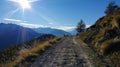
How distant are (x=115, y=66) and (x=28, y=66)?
21.1 feet

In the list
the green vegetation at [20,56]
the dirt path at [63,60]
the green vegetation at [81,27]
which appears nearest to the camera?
the dirt path at [63,60]

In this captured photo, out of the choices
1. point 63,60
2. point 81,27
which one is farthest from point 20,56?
point 81,27

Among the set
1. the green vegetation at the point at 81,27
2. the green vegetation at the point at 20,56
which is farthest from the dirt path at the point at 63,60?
the green vegetation at the point at 81,27

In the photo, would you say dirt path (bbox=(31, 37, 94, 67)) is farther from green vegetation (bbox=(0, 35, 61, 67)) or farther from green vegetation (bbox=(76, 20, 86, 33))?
green vegetation (bbox=(76, 20, 86, 33))

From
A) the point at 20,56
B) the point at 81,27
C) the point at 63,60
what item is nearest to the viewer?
the point at 63,60

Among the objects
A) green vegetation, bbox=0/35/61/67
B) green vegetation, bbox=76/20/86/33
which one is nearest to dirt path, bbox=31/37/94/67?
green vegetation, bbox=0/35/61/67

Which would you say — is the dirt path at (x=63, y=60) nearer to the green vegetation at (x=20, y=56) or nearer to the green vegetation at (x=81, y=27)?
the green vegetation at (x=20, y=56)

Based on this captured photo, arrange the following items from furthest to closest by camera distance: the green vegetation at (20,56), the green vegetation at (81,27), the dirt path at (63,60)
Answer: the green vegetation at (81,27), the green vegetation at (20,56), the dirt path at (63,60)

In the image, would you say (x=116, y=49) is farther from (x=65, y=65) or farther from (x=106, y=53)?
(x=65, y=65)

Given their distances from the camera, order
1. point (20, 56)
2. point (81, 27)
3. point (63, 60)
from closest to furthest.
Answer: point (63, 60) < point (20, 56) < point (81, 27)

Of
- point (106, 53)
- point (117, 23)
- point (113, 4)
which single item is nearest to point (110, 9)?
point (113, 4)

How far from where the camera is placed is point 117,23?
39125 millimetres

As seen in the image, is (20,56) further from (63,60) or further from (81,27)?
(81,27)

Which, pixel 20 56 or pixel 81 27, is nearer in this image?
pixel 20 56
